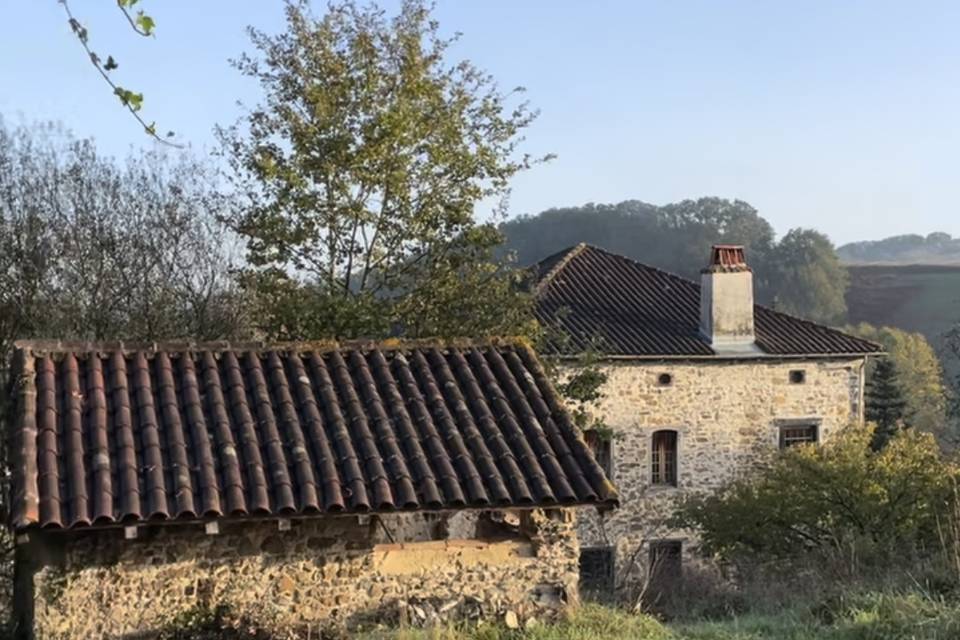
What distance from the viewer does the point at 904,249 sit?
125 metres

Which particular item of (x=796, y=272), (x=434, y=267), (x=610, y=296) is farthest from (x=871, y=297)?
(x=434, y=267)

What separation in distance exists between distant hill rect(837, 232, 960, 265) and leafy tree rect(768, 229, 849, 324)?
5337 centimetres

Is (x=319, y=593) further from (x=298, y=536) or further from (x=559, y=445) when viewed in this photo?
(x=559, y=445)

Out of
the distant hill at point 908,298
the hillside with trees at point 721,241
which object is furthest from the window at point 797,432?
the distant hill at point 908,298

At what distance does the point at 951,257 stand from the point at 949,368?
56935mm

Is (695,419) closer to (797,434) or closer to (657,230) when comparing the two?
(797,434)

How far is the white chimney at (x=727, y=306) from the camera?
2200cm

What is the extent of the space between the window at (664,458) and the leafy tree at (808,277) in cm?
4336

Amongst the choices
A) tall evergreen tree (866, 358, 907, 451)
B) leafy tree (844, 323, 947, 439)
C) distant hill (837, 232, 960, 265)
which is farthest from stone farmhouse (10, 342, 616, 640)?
distant hill (837, 232, 960, 265)

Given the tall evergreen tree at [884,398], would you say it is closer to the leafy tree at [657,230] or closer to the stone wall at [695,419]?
the stone wall at [695,419]

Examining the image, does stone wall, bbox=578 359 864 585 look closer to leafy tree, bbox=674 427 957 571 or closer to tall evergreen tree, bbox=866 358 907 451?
leafy tree, bbox=674 427 957 571

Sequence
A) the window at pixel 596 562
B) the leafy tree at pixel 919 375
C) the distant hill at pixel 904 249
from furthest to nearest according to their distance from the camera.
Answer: the distant hill at pixel 904 249, the leafy tree at pixel 919 375, the window at pixel 596 562

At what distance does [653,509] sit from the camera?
21453 mm

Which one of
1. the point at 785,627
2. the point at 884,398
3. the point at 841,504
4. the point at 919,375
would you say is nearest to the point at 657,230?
the point at 919,375
